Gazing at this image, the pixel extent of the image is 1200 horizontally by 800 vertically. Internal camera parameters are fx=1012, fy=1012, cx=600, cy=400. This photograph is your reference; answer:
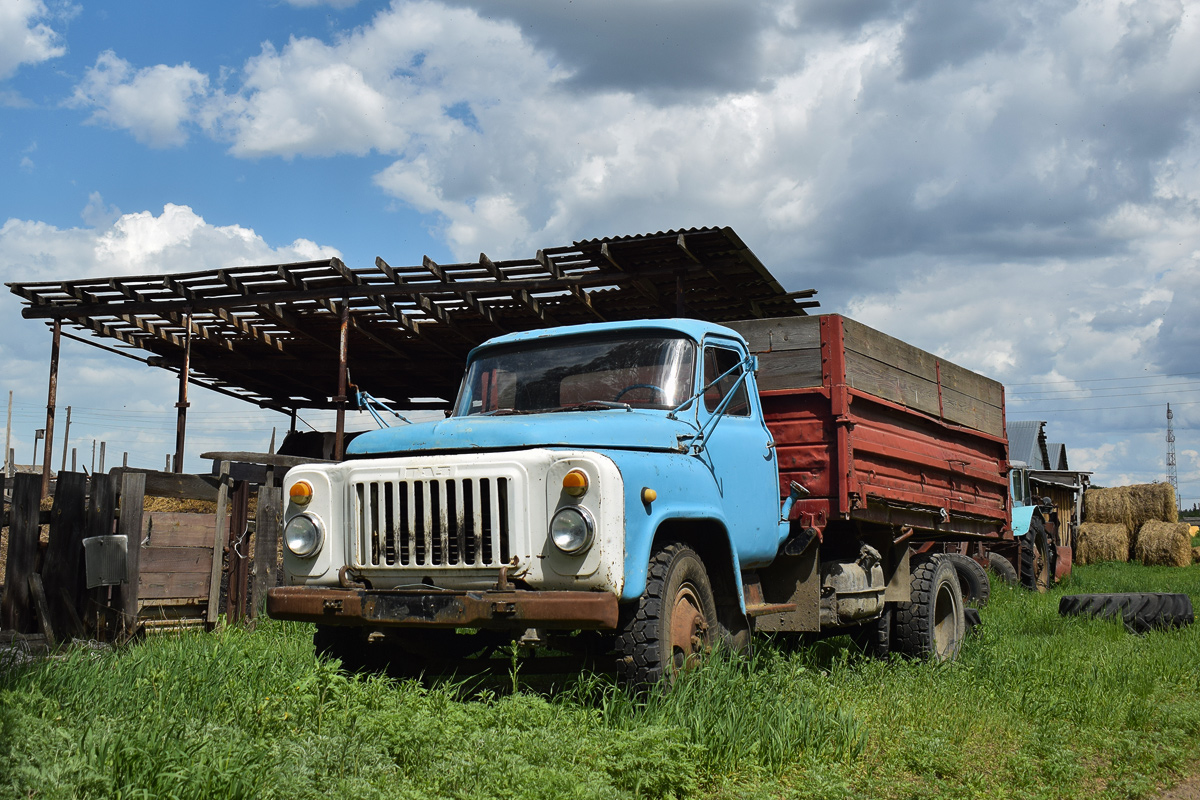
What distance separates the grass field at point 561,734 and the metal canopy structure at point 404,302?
6.95 metres

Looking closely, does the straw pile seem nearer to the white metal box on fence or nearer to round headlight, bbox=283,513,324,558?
the white metal box on fence

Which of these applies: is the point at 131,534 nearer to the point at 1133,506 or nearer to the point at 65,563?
the point at 65,563

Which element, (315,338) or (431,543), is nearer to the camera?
(431,543)

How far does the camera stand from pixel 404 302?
15.0 m

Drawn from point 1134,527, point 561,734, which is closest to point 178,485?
point 561,734

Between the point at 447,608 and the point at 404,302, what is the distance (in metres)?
10.9

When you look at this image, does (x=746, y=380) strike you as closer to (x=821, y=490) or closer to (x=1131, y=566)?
(x=821, y=490)

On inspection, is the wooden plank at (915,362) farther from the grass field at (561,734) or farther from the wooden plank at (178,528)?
the wooden plank at (178,528)

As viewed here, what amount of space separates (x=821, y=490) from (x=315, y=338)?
12.4m

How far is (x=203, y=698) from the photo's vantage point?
4.51m

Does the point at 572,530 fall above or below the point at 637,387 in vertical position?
below

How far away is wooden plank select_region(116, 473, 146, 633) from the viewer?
8148 mm

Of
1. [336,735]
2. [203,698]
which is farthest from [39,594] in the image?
[336,735]

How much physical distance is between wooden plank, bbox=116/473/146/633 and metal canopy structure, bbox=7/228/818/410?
5944 millimetres
